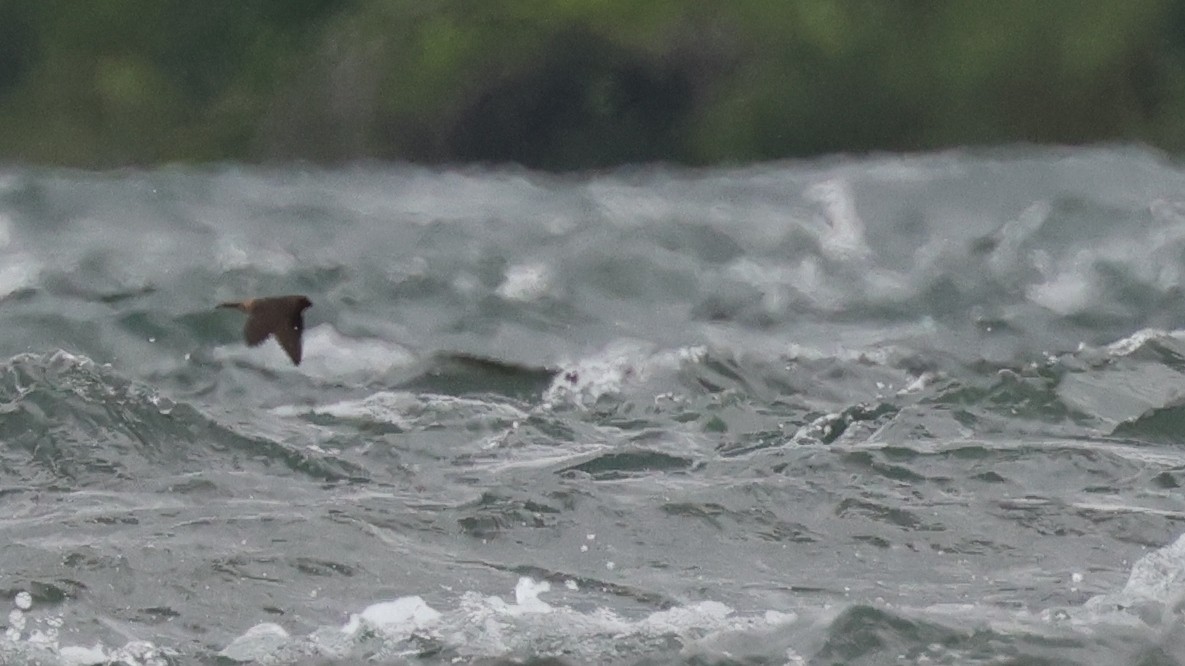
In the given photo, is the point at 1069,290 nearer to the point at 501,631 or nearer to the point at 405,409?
the point at 405,409

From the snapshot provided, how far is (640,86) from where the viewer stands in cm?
1232

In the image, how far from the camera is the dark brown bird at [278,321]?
5688mm

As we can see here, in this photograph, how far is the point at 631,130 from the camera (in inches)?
484

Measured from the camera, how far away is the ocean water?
408 cm

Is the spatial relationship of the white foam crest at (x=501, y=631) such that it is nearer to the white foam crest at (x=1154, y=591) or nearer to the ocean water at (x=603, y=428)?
the ocean water at (x=603, y=428)

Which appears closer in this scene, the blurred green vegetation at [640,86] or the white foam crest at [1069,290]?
the white foam crest at [1069,290]

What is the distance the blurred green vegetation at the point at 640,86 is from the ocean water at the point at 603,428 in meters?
1.71

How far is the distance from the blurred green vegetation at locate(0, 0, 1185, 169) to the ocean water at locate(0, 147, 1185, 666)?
5.62ft

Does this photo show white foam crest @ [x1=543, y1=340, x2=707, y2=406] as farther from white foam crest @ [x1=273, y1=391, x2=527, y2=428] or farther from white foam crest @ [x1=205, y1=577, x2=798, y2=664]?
white foam crest @ [x1=205, y1=577, x2=798, y2=664]

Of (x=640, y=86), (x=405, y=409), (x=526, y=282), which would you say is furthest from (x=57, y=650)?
(x=640, y=86)

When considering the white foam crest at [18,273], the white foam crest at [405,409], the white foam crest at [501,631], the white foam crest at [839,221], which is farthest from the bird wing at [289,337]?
the white foam crest at [839,221]

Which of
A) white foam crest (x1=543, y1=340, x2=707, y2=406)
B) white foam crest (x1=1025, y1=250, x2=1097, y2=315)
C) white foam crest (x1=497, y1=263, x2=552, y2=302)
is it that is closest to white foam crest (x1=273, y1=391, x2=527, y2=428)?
white foam crest (x1=543, y1=340, x2=707, y2=406)

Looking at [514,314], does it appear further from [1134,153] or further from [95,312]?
[1134,153]

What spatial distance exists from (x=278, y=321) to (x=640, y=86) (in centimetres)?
682
